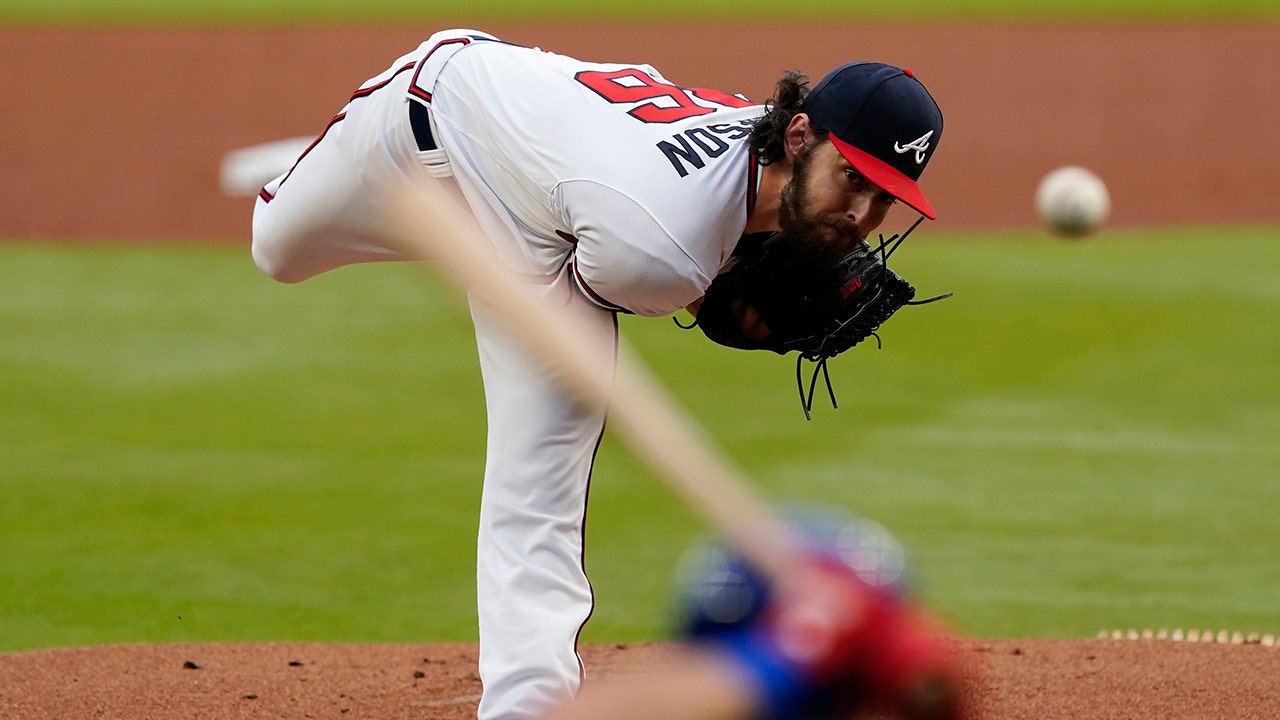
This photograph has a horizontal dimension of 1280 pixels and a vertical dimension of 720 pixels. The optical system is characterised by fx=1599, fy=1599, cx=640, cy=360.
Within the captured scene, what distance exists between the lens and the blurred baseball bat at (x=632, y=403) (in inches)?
99.9

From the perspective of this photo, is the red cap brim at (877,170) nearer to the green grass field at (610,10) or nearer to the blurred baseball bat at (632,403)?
the blurred baseball bat at (632,403)

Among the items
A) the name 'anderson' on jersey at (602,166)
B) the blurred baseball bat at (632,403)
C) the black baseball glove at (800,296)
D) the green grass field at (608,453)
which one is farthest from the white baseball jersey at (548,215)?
the green grass field at (608,453)

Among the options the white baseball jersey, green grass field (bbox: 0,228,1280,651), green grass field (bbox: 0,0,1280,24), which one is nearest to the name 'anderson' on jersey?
the white baseball jersey

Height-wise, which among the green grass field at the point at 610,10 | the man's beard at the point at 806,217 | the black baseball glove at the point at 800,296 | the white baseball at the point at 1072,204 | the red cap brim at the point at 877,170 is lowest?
the green grass field at the point at 610,10

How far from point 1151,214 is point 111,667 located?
10.2m

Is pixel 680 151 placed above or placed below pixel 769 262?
above

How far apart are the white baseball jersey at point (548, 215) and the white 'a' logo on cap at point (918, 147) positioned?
0.31 m

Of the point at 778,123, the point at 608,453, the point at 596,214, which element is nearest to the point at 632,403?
the point at 596,214

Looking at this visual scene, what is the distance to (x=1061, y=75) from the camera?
1596 cm

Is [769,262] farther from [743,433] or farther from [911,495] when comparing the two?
[743,433]

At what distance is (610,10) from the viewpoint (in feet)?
65.4

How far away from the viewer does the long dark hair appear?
3281 millimetres

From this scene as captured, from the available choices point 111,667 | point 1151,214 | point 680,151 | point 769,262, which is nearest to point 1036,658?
point 769,262

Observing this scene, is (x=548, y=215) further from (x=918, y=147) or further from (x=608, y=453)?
(x=608, y=453)
